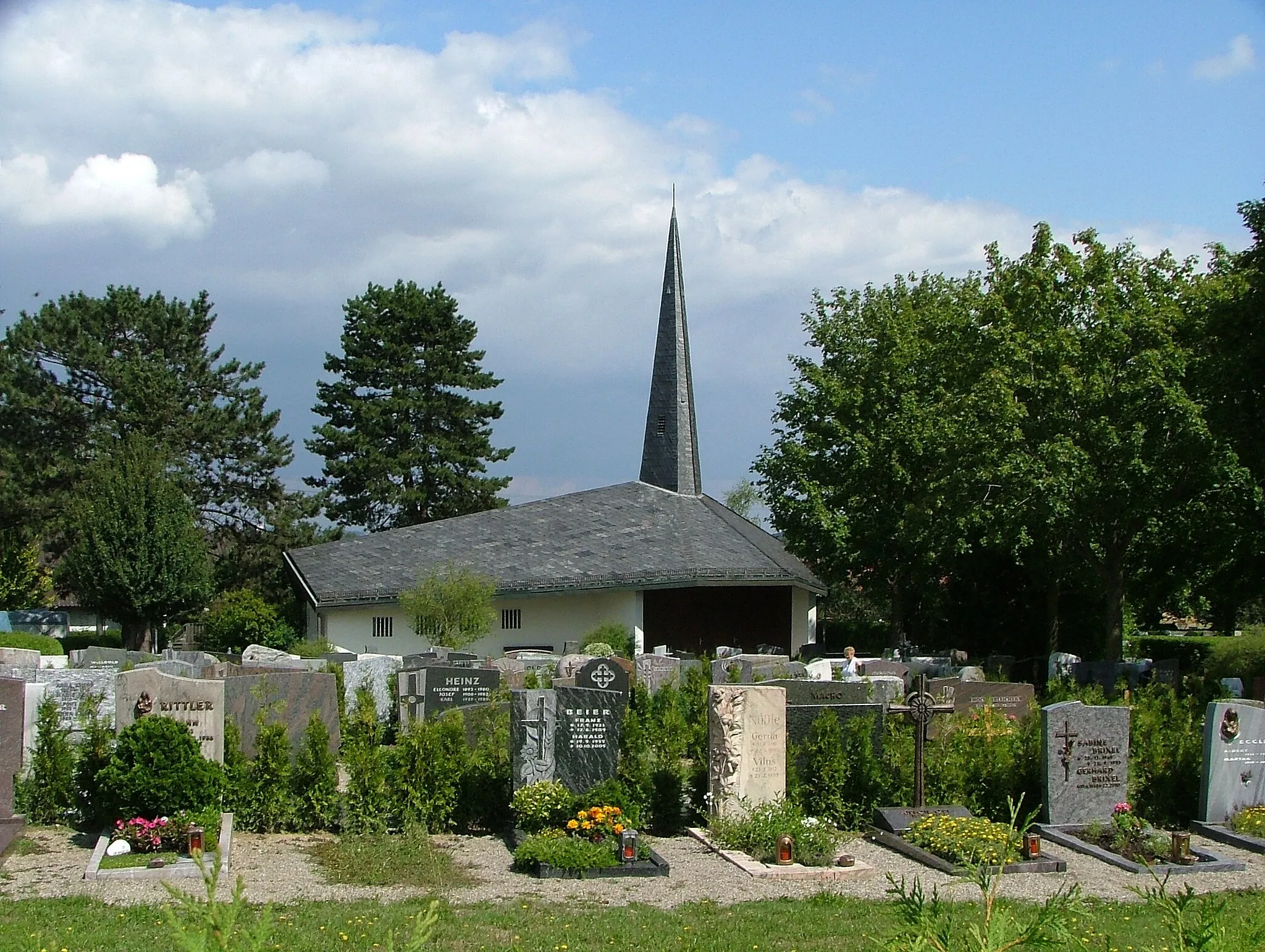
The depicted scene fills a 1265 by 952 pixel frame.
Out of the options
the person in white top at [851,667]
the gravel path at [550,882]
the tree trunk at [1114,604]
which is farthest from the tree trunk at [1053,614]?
the gravel path at [550,882]

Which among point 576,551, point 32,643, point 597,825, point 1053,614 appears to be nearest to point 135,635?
point 32,643

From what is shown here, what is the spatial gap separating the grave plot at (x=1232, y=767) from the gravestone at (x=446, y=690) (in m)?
8.90

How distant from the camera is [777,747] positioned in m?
12.5

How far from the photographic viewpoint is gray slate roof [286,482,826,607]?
36.3m

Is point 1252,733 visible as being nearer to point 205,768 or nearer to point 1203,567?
point 205,768

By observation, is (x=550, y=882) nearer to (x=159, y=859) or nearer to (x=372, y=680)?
(x=159, y=859)

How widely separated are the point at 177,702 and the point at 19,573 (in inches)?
1458

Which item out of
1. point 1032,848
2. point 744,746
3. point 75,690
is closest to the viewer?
point 1032,848

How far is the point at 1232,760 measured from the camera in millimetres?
12750

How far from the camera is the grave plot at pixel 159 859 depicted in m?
9.91

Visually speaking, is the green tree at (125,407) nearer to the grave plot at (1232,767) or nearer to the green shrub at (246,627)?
the green shrub at (246,627)

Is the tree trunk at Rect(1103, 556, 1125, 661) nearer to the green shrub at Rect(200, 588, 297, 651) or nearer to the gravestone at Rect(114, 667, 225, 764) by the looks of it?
the gravestone at Rect(114, 667, 225, 764)

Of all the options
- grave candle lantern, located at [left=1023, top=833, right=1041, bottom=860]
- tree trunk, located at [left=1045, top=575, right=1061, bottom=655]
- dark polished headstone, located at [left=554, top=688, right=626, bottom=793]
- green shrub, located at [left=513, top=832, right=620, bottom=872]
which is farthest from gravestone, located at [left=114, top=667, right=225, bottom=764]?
tree trunk, located at [left=1045, top=575, right=1061, bottom=655]

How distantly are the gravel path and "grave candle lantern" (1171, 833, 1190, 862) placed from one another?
25cm
